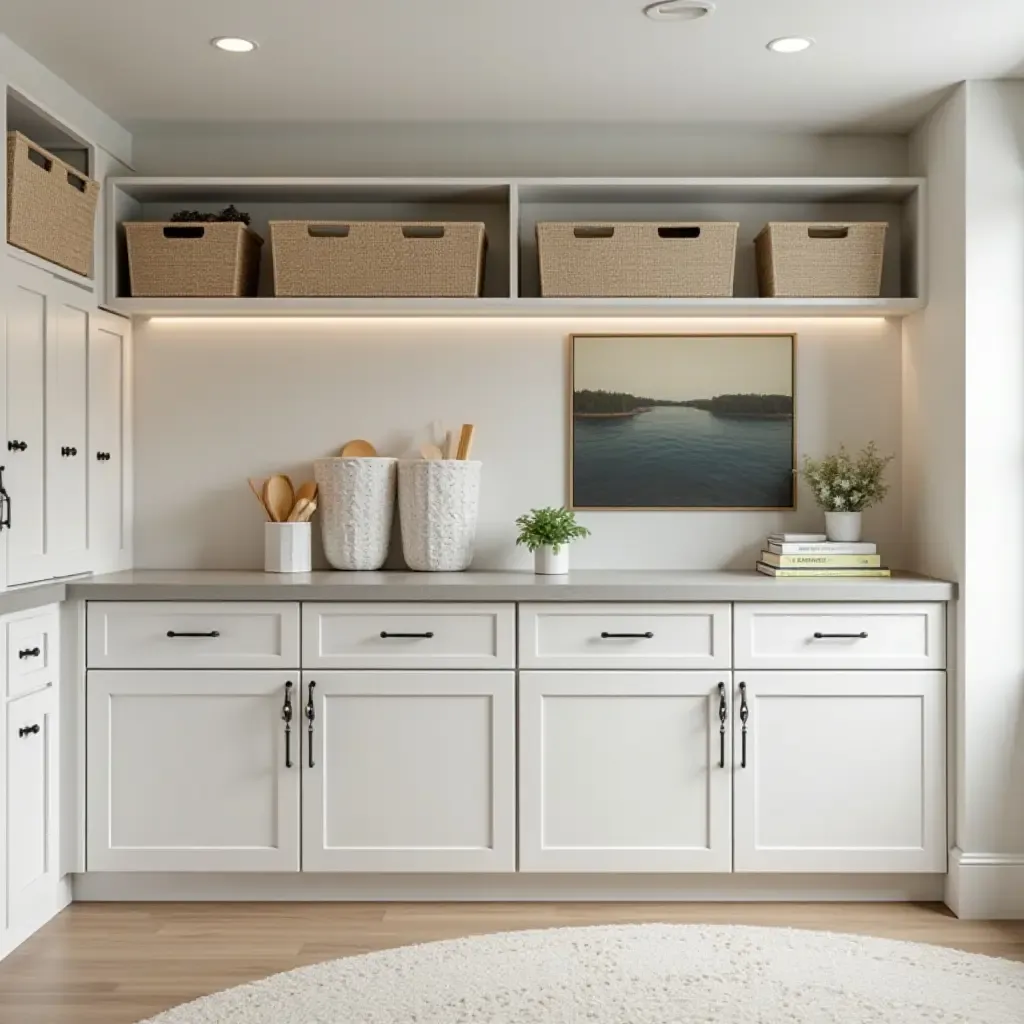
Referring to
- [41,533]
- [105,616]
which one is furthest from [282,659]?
[41,533]

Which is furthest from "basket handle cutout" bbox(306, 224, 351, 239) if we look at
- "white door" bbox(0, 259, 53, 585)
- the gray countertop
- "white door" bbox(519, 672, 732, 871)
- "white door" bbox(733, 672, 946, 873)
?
"white door" bbox(733, 672, 946, 873)

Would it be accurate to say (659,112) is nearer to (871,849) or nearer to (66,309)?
(66,309)

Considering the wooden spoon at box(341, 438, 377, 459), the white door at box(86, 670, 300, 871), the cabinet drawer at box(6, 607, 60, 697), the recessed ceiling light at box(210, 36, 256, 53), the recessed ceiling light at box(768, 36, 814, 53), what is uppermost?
the recessed ceiling light at box(768, 36, 814, 53)

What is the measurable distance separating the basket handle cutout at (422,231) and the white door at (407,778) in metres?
1.36

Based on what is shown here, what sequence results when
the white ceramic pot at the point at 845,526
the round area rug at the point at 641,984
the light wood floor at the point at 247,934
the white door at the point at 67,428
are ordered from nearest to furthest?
the round area rug at the point at 641,984 < the light wood floor at the point at 247,934 < the white door at the point at 67,428 < the white ceramic pot at the point at 845,526

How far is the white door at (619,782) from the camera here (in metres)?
3.50

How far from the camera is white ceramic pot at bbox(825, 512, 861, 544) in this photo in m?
3.84

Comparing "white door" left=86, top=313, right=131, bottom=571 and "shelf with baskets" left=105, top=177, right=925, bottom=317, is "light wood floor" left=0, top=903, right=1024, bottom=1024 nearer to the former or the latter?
"white door" left=86, top=313, right=131, bottom=571

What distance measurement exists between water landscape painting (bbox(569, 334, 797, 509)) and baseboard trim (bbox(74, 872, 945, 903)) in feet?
3.98

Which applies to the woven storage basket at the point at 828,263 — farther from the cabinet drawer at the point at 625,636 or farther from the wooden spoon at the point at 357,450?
the wooden spoon at the point at 357,450

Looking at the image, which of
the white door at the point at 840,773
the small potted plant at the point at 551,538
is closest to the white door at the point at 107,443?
the small potted plant at the point at 551,538

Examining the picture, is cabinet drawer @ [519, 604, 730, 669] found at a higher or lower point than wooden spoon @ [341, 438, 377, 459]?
lower

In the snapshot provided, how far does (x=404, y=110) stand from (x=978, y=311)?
1835mm

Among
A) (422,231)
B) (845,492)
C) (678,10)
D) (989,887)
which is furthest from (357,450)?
(989,887)
